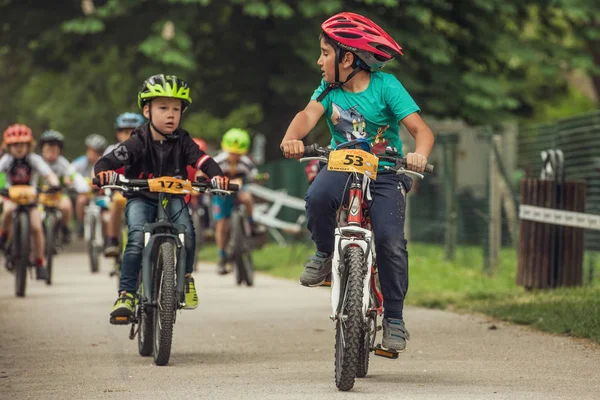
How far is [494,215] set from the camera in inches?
661

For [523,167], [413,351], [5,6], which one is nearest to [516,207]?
[523,167]

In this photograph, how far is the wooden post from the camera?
54.9 ft

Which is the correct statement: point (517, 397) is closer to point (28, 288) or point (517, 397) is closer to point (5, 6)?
point (28, 288)

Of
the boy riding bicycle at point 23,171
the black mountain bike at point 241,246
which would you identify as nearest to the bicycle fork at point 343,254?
the boy riding bicycle at point 23,171

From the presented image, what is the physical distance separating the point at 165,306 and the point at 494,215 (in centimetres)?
846

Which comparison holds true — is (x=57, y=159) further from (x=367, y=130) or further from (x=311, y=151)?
(x=311, y=151)

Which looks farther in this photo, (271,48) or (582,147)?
(271,48)

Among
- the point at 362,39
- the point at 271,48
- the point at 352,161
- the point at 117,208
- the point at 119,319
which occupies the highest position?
the point at 271,48

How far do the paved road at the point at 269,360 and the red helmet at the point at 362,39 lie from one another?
1.71 m

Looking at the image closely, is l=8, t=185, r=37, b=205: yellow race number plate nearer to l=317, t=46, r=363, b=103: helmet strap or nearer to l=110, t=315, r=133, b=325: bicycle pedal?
l=110, t=315, r=133, b=325: bicycle pedal

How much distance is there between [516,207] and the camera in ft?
53.0

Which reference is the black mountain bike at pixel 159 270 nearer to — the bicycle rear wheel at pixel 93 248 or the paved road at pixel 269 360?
the paved road at pixel 269 360

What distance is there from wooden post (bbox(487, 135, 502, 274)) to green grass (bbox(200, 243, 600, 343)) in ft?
0.54

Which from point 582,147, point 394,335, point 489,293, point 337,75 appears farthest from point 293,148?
point 582,147
